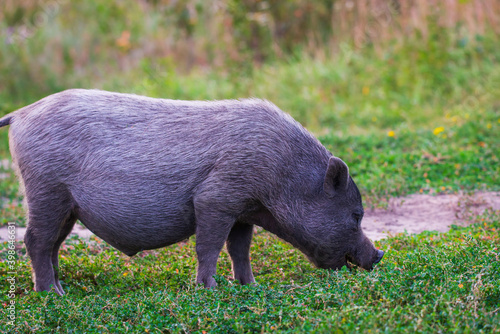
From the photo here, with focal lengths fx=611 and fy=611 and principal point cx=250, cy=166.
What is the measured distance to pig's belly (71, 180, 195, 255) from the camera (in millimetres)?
4199

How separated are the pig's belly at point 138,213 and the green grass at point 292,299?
41cm

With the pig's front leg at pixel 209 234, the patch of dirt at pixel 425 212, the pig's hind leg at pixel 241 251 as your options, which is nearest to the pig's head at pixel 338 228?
the pig's hind leg at pixel 241 251

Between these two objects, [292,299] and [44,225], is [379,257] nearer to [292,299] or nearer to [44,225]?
[292,299]

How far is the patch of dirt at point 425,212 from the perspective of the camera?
19.0 feet

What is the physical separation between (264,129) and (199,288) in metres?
1.17

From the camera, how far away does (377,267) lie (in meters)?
4.16

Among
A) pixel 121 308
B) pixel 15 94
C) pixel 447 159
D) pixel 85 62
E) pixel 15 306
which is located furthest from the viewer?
pixel 85 62

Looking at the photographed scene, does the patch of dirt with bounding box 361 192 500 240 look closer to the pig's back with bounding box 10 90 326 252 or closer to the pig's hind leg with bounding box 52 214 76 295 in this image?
the pig's back with bounding box 10 90 326 252

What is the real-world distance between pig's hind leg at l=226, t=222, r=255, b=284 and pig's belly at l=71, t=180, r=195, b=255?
15.6 inches

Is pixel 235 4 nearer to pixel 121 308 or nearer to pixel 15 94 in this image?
pixel 15 94

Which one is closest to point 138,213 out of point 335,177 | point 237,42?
point 335,177

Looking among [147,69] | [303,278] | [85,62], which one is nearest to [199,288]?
[303,278]

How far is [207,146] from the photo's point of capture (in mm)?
4207

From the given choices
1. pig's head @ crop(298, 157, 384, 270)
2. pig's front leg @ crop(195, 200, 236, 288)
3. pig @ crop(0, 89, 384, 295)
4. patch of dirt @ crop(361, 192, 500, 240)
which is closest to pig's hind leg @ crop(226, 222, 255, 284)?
pig @ crop(0, 89, 384, 295)
